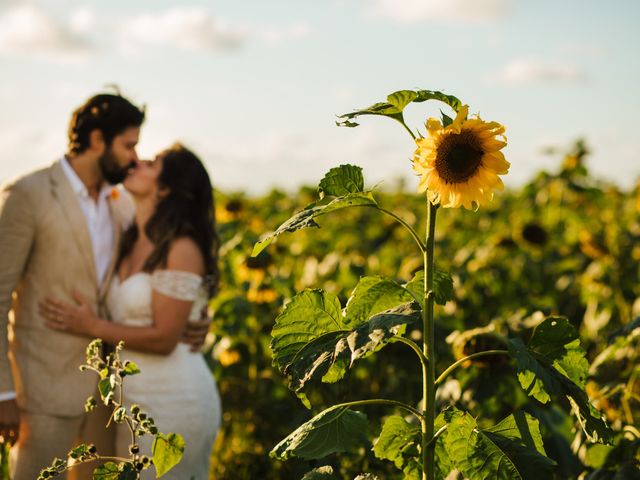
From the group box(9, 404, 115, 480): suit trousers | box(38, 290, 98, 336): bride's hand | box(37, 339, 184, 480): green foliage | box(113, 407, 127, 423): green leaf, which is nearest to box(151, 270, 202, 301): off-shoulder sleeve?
box(38, 290, 98, 336): bride's hand

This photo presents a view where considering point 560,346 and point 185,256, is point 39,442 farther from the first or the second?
→ point 560,346

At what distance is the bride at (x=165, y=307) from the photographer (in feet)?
9.39

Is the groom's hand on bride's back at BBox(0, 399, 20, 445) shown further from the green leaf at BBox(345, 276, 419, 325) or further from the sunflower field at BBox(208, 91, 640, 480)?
the green leaf at BBox(345, 276, 419, 325)

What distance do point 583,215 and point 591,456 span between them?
456 centimetres

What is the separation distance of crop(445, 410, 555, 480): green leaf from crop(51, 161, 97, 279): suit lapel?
1.63 meters

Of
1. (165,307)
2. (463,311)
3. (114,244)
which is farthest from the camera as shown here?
(463,311)

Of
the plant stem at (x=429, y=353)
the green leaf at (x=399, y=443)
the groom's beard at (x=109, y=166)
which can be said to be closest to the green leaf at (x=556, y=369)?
the plant stem at (x=429, y=353)

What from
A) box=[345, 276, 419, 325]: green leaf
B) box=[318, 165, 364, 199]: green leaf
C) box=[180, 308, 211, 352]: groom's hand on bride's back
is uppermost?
box=[318, 165, 364, 199]: green leaf

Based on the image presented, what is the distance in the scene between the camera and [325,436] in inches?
62.4

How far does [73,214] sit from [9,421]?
26.6 inches

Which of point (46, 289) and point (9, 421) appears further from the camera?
point (46, 289)

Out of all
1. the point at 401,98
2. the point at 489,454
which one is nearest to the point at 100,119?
the point at 401,98

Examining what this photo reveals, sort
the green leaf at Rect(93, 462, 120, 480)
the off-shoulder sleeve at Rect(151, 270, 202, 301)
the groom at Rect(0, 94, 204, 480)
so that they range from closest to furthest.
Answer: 1. the green leaf at Rect(93, 462, 120, 480)
2. the groom at Rect(0, 94, 204, 480)
3. the off-shoulder sleeve at Rect(151, 270, 202, 301)

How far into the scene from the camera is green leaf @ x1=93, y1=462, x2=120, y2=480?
1610 millimetres
